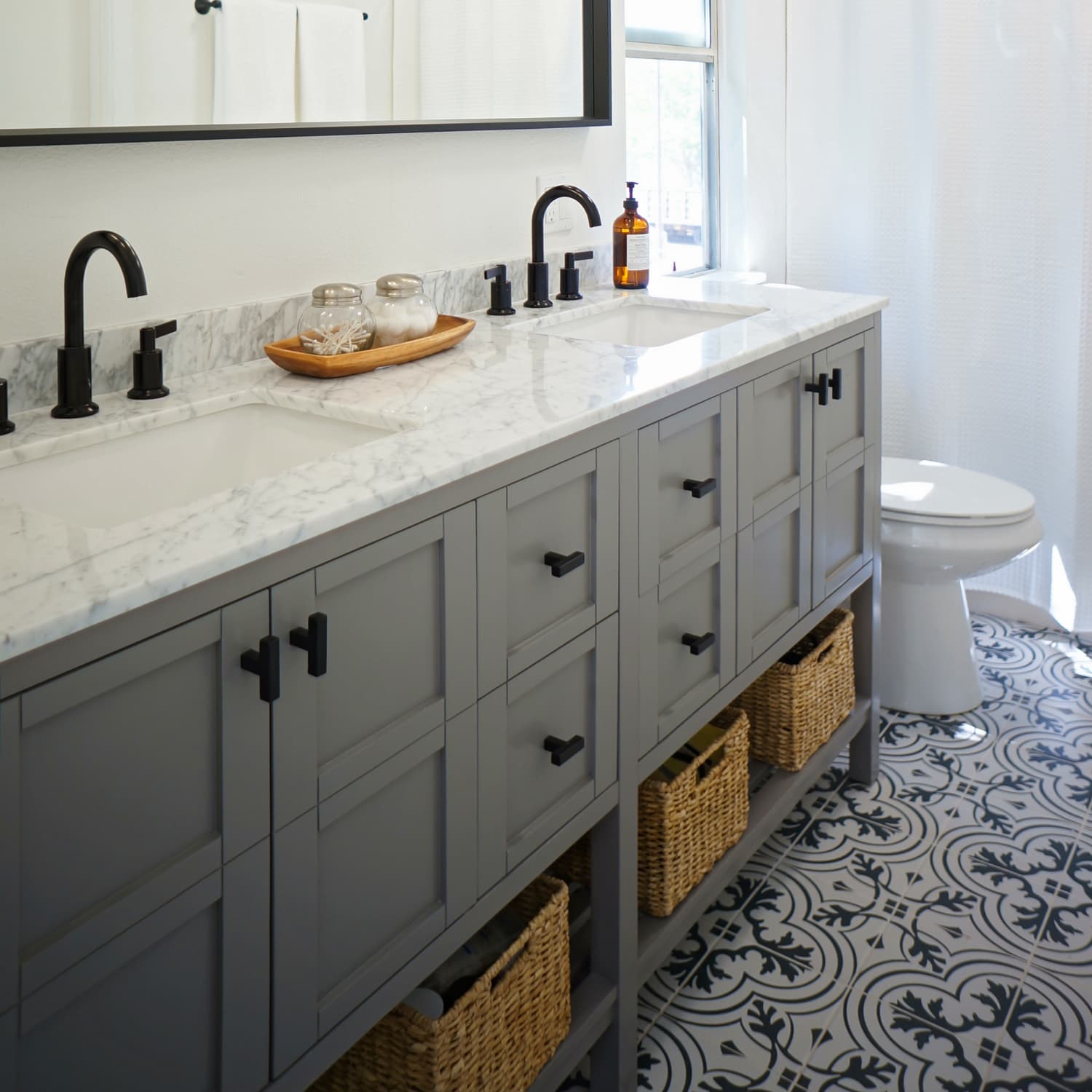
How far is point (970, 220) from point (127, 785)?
2656mm

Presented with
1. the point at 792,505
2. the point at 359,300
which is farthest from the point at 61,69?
the point at 792,505

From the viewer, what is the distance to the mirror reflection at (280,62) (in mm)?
1372

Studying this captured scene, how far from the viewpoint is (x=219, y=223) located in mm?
1626

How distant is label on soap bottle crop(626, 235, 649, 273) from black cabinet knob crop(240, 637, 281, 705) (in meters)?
1.52

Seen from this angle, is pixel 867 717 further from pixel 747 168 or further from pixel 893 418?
pixel 747 168

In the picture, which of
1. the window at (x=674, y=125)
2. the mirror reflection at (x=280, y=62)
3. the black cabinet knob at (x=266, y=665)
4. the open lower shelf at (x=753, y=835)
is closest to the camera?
the black cabinet knob at (x=266, y=665)

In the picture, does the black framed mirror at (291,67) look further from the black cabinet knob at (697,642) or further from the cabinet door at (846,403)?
the black cabinet knob at (697,642)

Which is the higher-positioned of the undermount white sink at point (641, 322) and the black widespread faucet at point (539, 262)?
the black widespread faucet at point (539, 262)

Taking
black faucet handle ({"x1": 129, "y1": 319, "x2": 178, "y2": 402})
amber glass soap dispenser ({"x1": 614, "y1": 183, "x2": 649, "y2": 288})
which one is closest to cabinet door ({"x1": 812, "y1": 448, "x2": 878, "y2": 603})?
amber glass soap dispenser ({"x1": 614, "y1": 183, "x2": 649, "y2": 288})

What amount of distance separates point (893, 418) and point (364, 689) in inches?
93.8

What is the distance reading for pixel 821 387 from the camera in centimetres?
195

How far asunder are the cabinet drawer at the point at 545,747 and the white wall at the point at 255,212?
719 mm

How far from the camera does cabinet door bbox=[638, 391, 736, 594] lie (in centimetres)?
152

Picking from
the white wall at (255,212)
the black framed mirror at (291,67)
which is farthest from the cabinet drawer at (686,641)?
the black framed mirror at (291,67)
